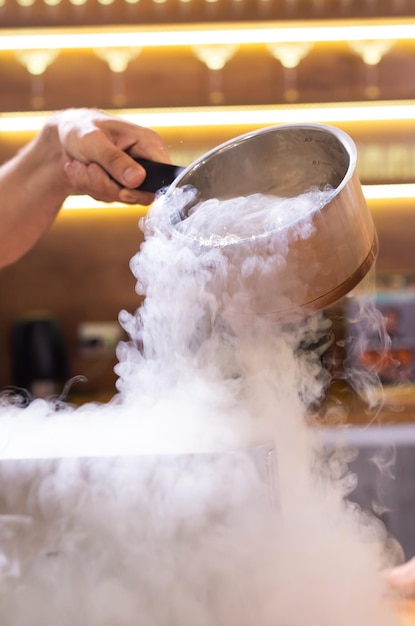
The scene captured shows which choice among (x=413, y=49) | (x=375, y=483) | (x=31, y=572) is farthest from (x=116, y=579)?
(x=413, y=49)

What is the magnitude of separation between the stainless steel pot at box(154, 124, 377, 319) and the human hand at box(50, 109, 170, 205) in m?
0.13

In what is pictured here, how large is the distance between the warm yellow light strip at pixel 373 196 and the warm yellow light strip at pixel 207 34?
0.52 metres

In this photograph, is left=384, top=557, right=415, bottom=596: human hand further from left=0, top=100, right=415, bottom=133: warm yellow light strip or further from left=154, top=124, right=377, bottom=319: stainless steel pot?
left=0, top=100, right=415, bottom=133: warm yellow light strip

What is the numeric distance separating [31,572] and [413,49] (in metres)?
2.56

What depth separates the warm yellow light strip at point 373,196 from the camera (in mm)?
2670

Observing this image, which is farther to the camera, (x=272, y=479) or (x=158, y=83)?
(x=158, y=83)

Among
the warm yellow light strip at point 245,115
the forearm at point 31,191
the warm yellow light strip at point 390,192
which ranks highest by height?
the forearm at point 31,191

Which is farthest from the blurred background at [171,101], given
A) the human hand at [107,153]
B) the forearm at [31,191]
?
the human hand at [107,153]

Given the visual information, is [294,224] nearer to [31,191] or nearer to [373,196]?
[31,191]

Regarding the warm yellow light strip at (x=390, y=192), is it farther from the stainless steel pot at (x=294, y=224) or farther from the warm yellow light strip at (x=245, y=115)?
the stainless steel pot at (x=294, y=224)

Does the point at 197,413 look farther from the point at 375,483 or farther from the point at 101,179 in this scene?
the point at 375,483

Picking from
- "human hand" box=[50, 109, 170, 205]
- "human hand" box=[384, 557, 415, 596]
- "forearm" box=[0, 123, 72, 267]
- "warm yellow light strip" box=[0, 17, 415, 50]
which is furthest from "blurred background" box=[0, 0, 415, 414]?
"human hand" box=[384, 557, 415, 596]

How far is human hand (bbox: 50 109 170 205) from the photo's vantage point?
0.99 m

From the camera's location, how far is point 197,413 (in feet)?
2.44
